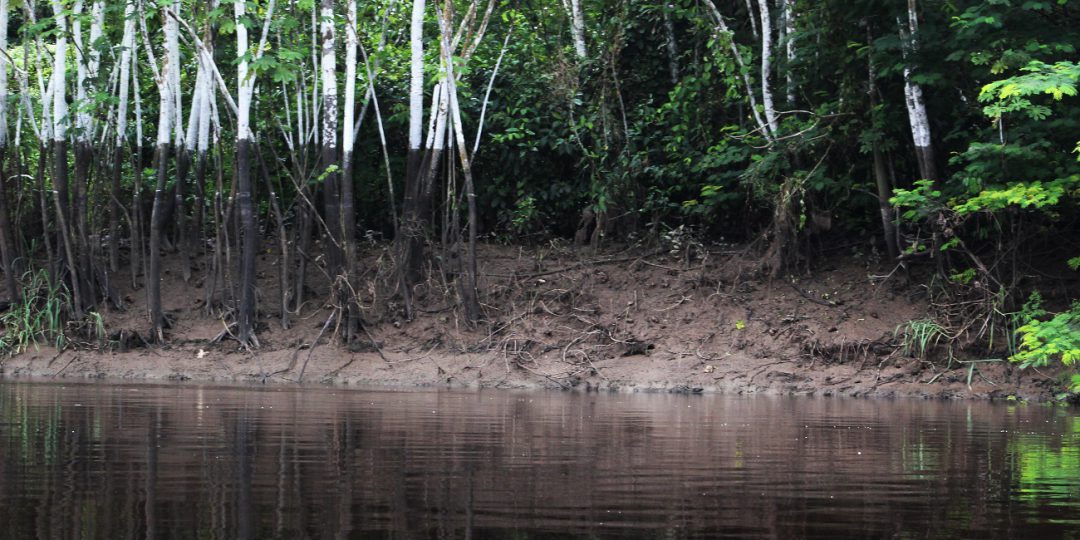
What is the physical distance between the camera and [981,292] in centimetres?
1791

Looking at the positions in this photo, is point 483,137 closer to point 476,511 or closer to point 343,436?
point 343,436

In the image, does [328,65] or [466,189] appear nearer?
[328,65]

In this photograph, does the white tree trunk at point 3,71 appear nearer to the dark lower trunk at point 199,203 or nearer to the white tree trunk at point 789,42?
the dark lower trunk at point 199,203

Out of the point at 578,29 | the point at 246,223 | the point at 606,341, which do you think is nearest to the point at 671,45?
the point at 578,29

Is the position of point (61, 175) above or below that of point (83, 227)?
above

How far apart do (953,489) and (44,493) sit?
5035 millimetres

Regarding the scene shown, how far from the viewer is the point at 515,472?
7.56m

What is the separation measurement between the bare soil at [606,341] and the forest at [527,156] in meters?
0.23

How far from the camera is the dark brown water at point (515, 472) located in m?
5.66

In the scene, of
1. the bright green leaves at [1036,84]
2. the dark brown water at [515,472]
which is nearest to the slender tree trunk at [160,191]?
the dark brown water at [515,472]

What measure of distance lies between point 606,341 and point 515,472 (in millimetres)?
11718

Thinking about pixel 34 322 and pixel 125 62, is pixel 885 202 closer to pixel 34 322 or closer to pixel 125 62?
pixel 125 62

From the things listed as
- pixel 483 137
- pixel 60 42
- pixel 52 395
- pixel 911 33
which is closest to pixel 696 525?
pixel 52 395

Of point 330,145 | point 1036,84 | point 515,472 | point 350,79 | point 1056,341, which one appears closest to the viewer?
point 515,472
